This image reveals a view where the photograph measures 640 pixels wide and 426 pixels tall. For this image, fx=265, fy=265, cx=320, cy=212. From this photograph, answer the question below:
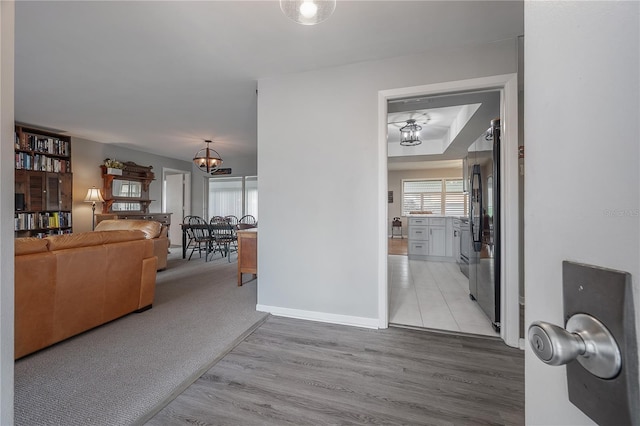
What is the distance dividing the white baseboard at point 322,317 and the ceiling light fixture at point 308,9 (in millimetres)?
2312

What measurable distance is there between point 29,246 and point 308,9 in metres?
2.48

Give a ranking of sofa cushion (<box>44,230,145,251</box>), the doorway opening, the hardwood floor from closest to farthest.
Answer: the hardwood floor < sofa cushion (<box>44,230,145,251</box>) < the doorway opening

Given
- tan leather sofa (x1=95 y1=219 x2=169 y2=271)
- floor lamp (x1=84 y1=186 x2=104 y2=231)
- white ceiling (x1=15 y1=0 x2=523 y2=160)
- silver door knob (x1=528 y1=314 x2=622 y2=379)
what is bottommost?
tan leather sofa (x1=95 y1=219 x2=169 y2=271)

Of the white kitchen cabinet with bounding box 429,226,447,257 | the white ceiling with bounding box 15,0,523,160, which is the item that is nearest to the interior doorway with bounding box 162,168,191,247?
the white ceiling with bounding box 15,0,523,160

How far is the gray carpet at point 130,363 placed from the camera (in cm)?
143

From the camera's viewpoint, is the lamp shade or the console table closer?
the console table

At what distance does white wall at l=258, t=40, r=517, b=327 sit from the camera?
242cm

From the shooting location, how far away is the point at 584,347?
27 centimetres

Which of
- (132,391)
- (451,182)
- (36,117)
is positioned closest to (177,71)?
(132,391)

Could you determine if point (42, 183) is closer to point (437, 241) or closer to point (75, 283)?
point (75, 283)

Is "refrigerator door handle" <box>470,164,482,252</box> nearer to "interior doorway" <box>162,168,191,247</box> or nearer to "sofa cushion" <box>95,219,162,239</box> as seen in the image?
"sofa cushion" <box>95,219,162,239</box>

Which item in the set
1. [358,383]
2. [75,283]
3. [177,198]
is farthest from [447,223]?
[177,198]

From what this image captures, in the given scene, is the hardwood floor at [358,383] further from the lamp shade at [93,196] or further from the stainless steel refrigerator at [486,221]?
the lamp shade at [93,196]

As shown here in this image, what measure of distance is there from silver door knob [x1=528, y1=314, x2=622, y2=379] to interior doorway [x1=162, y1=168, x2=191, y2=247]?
8479 millimetres
